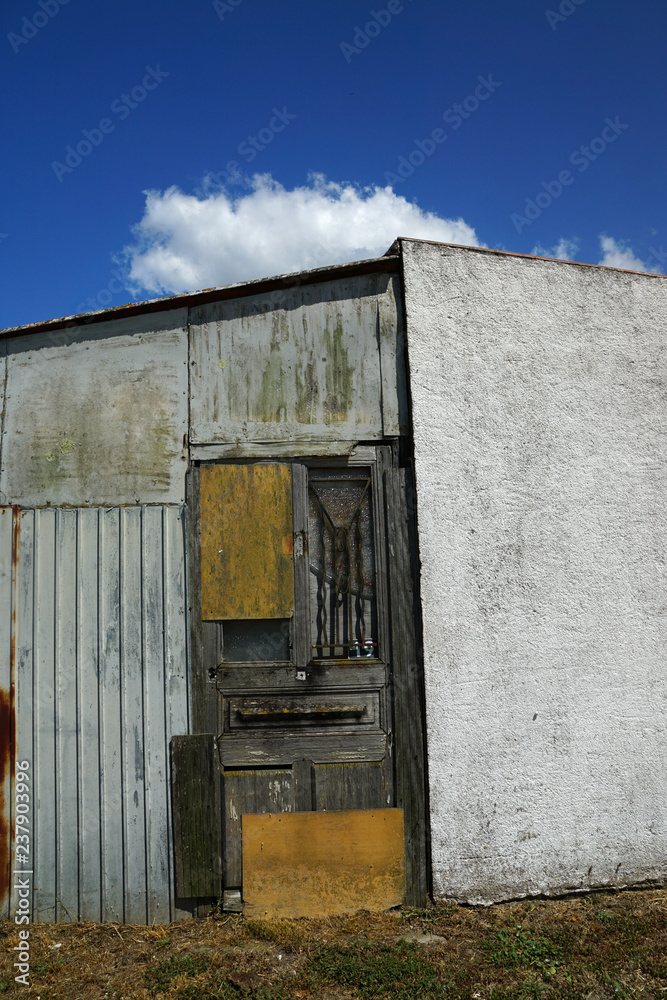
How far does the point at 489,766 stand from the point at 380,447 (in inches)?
Answer: 81.5

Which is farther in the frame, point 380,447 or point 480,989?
point 380,447

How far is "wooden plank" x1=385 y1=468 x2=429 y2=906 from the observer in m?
3.80

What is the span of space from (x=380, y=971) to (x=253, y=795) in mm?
1127

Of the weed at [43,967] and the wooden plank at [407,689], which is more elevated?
the wooden plank at [407,689]

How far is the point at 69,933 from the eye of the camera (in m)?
3.58

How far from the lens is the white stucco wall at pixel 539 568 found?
3.86 m

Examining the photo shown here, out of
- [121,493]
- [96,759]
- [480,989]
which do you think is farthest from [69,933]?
[121,493]

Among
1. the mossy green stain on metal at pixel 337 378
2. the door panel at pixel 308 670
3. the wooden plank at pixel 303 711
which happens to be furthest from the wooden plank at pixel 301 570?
the mossy green stain on metal at pixel 337 378

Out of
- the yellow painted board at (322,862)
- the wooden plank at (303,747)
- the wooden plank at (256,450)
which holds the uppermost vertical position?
the wooden plank at (256,450)

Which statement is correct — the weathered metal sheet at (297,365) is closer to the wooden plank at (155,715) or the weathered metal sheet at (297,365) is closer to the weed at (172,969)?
the wooden plank at (155,715)

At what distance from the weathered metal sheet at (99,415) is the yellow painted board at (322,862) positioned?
2120 mm

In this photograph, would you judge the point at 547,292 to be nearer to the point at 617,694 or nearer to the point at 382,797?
the point at 617,694

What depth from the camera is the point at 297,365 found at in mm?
4117

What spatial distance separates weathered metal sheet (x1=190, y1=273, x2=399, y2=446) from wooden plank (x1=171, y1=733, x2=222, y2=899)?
1.89 meters
